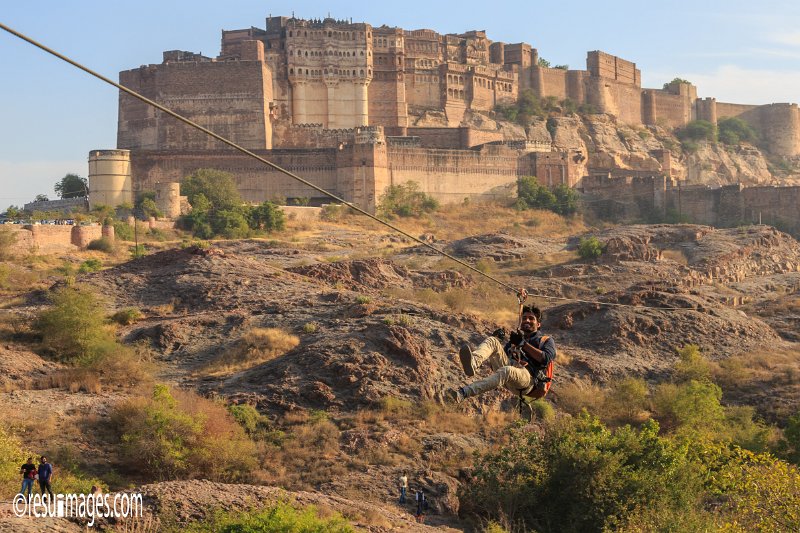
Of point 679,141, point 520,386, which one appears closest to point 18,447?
point 520,386

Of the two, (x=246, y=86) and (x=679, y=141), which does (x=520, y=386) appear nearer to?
(x=246, y=86)

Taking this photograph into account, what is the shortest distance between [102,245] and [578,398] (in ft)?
72.3

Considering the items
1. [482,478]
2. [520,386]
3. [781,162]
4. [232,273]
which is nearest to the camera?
[520,386]

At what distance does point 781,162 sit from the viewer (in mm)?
93250

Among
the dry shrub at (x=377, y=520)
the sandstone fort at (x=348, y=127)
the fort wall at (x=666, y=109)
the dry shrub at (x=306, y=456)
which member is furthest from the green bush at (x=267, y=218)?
the fort wall at (x=666, y=109)

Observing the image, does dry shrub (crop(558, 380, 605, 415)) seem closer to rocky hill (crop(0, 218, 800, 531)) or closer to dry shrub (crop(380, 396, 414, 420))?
rocky hill (crop(0, 218, 800, 531))

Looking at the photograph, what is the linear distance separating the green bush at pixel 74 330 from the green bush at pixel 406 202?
29.6 metres

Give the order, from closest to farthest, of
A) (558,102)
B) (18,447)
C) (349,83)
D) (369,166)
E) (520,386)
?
(520,386)
(18,447)
(369,166)
(349,83)
(558,102)

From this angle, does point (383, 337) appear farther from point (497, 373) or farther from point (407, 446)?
point (497, 373)

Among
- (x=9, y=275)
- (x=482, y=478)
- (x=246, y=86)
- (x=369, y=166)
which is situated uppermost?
(x=246, y=86)

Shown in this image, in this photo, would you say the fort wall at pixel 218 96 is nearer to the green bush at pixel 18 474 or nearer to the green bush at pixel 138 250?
the green bush at pixel 138 250

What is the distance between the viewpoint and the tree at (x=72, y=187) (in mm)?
64500

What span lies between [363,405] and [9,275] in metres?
15.9

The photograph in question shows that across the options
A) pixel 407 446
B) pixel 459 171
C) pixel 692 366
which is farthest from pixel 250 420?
pixel 459 171
